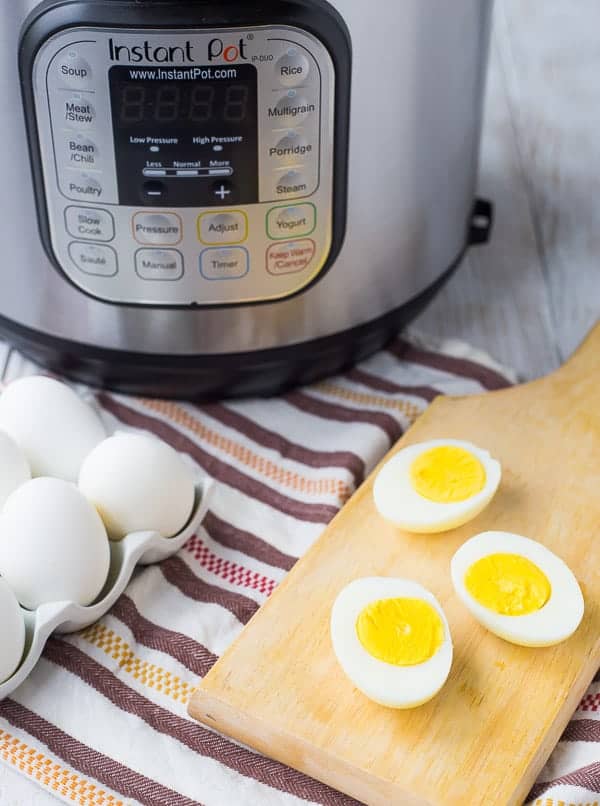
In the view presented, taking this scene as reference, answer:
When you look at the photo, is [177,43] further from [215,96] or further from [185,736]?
[185,736]

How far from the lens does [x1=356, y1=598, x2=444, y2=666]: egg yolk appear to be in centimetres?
69

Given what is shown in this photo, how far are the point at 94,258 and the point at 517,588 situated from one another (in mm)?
396

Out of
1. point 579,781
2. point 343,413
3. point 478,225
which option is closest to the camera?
point 579,781

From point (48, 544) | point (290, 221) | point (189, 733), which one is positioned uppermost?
point (290, 221)

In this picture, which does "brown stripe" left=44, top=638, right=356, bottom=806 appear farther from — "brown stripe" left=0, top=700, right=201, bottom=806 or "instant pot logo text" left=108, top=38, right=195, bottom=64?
"instant pot logo text" left=108, top=38, right=195, bottom=64

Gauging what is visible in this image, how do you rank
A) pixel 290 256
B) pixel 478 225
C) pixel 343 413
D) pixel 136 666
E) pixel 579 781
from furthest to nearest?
1. pixel 478 225
2. pixel 343 413
3. pixel 290 256
4. pixel 136 666
5. pixel 579 781

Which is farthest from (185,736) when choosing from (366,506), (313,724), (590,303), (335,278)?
(590,303)

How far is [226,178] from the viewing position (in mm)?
814

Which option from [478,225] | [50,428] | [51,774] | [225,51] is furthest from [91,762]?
[478,225]

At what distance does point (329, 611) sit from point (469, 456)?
0.53ft

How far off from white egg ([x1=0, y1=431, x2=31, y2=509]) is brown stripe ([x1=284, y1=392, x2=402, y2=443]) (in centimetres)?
28

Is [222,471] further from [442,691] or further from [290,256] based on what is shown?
[442,691]

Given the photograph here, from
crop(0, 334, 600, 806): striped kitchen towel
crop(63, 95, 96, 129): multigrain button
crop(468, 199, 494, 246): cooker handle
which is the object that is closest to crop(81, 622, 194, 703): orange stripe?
crop(0, 334, 600, 806): striped kitchen towel

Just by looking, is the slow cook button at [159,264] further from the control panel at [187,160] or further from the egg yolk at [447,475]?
the egg yolk at [447,475]
